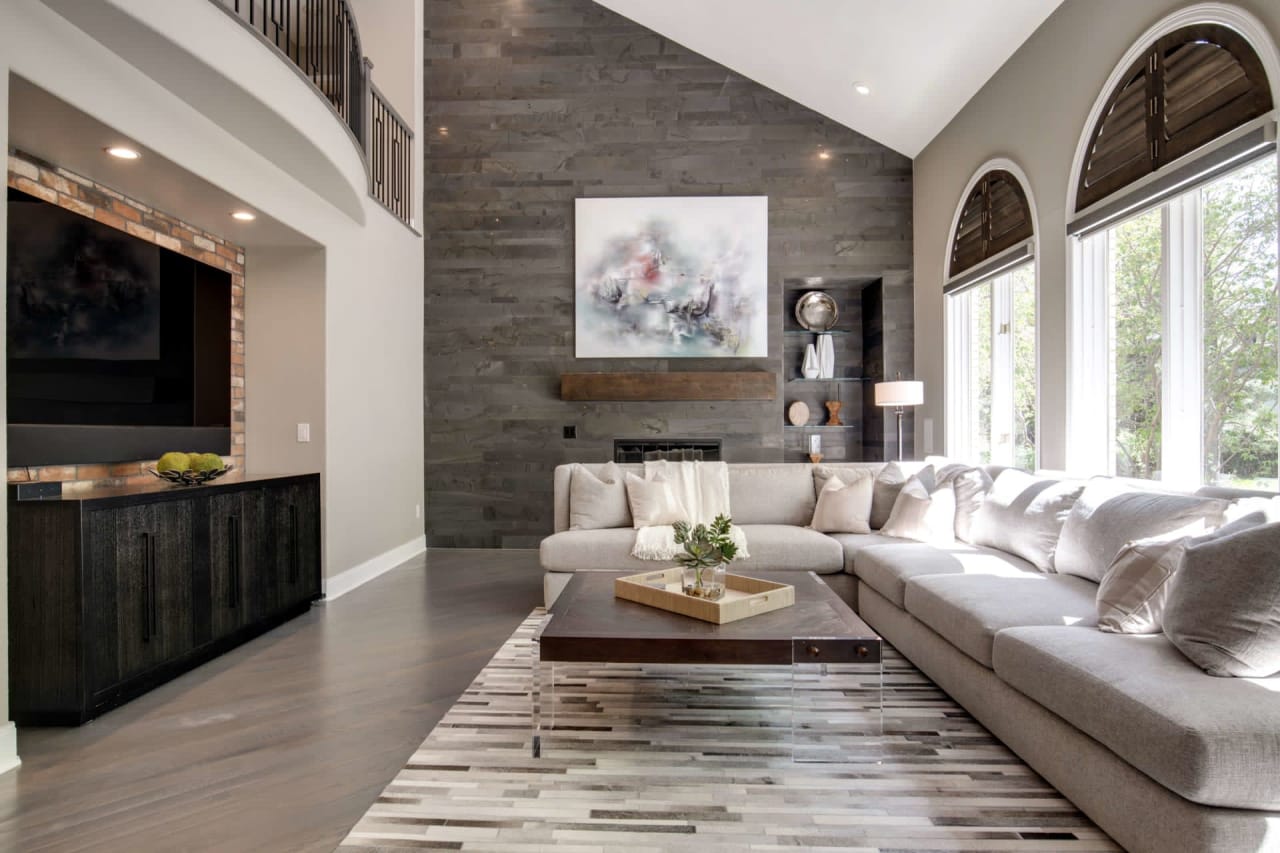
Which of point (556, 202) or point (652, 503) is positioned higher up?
point (556, 202)

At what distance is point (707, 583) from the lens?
285 centimetres

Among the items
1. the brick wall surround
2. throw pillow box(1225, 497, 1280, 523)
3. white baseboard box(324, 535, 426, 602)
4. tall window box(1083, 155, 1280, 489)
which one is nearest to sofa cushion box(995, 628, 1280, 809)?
throw pillow box(1225, 497, 1280, 523)

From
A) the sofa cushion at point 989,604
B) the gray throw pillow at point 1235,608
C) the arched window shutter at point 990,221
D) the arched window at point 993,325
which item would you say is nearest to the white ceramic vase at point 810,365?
the arched window at point 993,325

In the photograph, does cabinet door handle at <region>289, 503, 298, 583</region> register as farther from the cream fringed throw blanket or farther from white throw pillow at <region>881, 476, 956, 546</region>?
white throw pillow at <region>881, 476, 956, 546</region>

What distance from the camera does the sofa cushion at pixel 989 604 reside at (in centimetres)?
249

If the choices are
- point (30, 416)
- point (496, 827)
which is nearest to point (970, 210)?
point (496, 827)

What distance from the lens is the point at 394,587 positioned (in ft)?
16.4

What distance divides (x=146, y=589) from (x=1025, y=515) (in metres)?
3.88

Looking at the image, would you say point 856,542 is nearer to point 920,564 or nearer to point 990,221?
point 920,564

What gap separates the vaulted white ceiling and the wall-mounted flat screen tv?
→ 4346mm

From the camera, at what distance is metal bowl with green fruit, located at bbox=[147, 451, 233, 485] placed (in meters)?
3.34

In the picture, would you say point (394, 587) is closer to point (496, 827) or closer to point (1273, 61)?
point (496, 827)

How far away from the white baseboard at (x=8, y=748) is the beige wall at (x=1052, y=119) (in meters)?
4.88

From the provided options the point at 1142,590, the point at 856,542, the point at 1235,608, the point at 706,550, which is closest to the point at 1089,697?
the point at 1235,608
